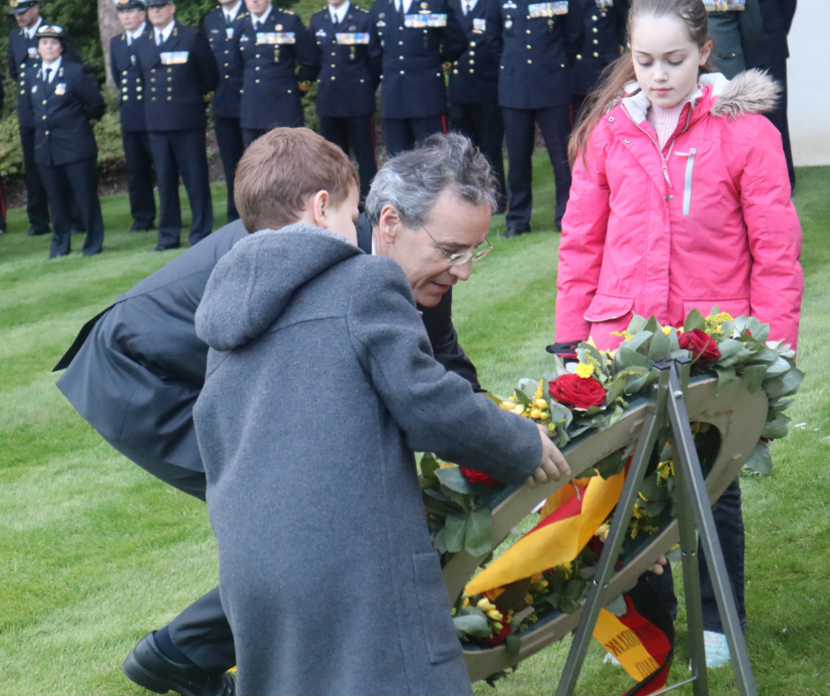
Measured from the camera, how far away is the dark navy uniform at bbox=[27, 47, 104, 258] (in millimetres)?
9602

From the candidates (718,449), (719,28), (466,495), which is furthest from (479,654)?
(719,28)

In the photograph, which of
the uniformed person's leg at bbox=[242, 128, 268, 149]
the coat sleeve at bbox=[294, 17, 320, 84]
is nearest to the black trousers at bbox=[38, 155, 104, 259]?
the uniformed person's leg at bbox=[242, 128, 268, 149]

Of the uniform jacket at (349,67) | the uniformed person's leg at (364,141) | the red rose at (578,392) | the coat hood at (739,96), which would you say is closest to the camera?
the red rose at (578,392)

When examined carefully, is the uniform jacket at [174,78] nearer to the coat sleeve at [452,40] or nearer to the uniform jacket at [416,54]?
the uniform jacket at [416,54]

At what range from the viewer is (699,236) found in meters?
2.71

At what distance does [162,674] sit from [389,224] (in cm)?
139

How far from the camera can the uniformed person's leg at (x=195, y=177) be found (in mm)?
9391

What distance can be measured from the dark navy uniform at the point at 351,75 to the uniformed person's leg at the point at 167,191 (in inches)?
56.5

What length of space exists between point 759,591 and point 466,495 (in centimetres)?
160

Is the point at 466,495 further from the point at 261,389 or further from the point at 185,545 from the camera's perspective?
the point at 185,545

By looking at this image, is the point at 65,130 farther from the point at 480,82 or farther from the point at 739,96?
the point at 739,96

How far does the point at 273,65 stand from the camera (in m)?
9.13

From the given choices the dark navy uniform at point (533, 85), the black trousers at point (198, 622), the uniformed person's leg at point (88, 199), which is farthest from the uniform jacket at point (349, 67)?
the black trousers at point (198, 622)

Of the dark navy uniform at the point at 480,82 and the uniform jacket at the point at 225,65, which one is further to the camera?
the uniform jacket at the point at 225,65
